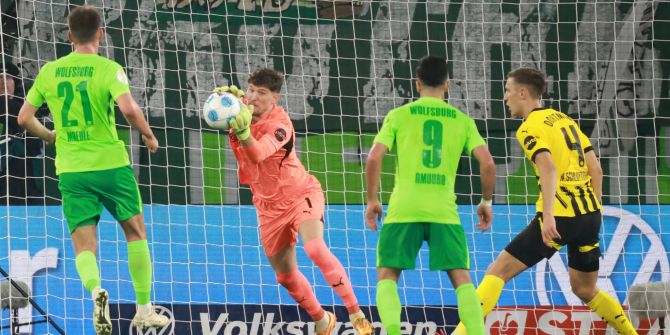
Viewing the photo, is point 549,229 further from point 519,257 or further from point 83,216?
point 83,216

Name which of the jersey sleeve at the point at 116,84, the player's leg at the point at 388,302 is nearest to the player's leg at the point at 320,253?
the player's leg at the point at 388,302

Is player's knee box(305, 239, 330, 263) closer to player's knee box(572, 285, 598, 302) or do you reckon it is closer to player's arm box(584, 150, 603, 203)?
player's knee box(572, 285, 598, 302)

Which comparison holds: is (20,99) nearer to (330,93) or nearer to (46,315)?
(46,315)

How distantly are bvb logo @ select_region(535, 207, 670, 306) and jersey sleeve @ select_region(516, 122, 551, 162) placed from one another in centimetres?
301

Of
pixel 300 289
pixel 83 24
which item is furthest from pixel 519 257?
pixel 83 24

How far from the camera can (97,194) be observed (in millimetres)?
6918

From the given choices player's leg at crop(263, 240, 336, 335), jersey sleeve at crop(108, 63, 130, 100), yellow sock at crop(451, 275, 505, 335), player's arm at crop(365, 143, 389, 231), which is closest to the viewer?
player's arm at crop(365, 143, 389, 231)

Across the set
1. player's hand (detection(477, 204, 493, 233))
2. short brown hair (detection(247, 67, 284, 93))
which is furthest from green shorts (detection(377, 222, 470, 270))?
short brown hair (detection(247, 67, 284, 93))

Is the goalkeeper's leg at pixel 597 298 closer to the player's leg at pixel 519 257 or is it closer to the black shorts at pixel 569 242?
the black shorts at pixel 569 242

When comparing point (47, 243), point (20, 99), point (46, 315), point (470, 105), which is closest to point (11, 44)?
point (20, 99)

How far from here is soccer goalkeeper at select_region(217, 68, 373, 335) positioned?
7551 mm

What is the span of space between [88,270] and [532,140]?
100 inches

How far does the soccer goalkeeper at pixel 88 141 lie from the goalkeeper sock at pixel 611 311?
2617 mm

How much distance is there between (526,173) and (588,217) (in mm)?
3054
